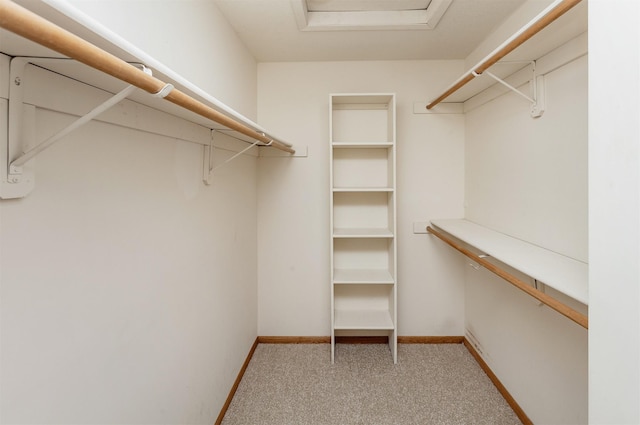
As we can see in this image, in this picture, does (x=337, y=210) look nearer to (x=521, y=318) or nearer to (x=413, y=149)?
(x=413, y=149)

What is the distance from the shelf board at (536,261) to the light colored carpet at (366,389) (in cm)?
98

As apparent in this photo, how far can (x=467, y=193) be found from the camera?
2.43 meters

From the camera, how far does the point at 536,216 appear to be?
1553 mm

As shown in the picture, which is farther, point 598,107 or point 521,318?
point 521,318

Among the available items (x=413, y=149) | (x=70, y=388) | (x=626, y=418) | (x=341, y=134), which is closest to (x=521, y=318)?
(x=626, y=418)

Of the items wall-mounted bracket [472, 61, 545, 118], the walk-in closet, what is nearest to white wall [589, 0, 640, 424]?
the walk-in closet

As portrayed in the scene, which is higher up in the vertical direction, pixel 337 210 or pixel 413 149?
pixel 413 149

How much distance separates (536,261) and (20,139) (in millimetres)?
1656

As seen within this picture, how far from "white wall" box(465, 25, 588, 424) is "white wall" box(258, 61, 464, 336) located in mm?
286

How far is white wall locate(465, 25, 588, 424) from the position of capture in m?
1.29

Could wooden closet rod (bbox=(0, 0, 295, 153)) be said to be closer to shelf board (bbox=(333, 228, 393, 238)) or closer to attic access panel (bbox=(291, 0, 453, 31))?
attic access panel (bbox=(291, 0, 453, 31))

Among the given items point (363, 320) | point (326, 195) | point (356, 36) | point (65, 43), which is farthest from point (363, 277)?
point (65, 43)

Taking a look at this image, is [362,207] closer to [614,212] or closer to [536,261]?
[536,261]

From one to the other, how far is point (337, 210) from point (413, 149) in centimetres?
78
